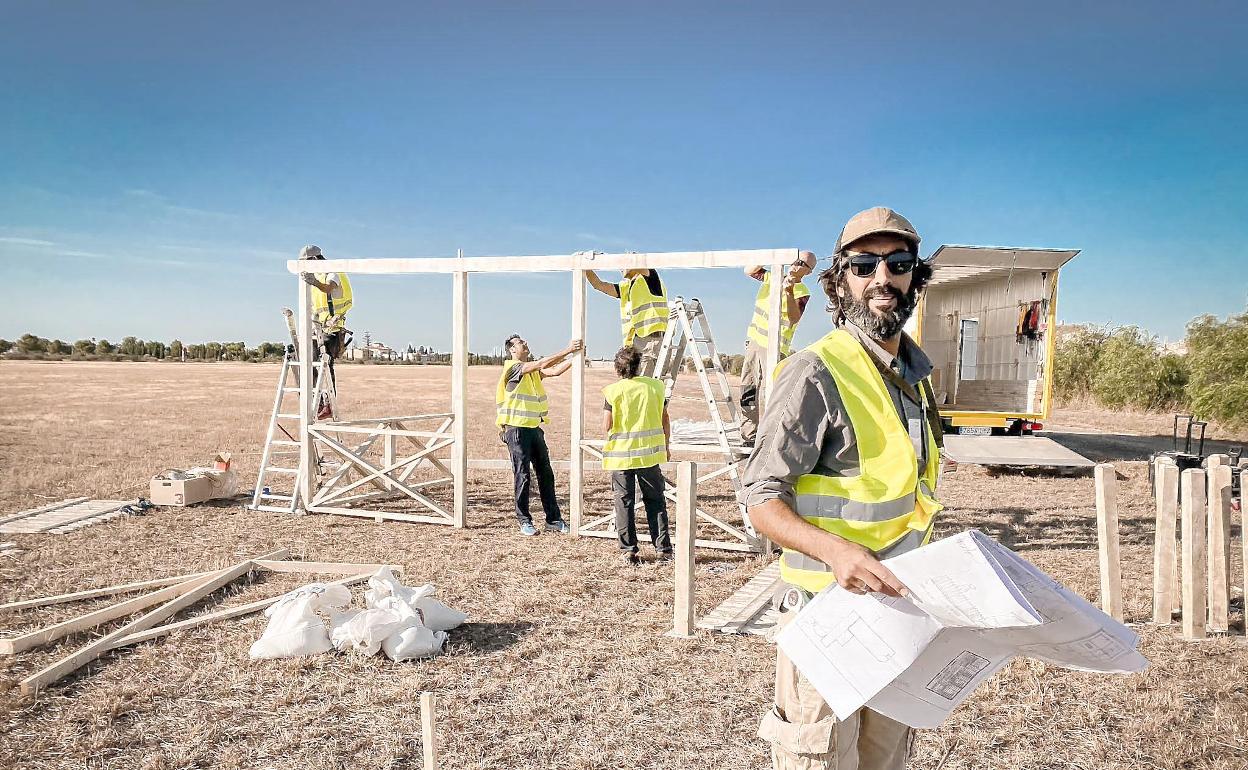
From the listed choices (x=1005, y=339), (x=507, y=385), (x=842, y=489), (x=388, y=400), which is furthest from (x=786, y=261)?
(x=388, y=400)

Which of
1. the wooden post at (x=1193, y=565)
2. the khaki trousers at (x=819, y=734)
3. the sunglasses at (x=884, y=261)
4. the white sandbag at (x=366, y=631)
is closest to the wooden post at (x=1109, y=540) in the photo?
the wooden post at (x=1193, y=565)

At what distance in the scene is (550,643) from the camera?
4.90 meters

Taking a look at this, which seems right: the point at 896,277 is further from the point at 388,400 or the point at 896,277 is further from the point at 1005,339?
the point at 388,400

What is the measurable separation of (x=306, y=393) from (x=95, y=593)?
3.46 metres

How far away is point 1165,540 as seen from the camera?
199 inches

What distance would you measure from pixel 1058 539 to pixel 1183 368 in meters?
20.1

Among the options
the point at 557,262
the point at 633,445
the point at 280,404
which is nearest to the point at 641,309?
the point at 557,262

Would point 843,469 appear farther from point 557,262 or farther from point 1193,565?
point 557,262

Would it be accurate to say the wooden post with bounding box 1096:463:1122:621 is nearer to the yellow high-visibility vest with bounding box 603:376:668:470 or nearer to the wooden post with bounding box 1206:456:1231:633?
the wooden post with bounding box 1206:456:1231:633

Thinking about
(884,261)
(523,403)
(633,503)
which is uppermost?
(884,261)

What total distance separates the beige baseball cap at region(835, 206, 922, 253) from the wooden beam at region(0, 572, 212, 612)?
5.95 m

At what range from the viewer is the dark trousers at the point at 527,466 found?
26.6ft

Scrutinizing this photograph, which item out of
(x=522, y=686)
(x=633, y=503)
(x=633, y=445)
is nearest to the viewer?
(x=522, y=686)

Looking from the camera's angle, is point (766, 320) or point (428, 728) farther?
point (766, 320)
